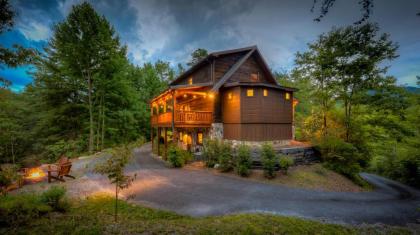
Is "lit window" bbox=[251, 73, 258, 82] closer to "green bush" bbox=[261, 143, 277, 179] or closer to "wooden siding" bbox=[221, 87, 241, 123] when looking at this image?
"wooden siding" bbox=[221, 87, 241, 123]

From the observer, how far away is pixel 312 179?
9094 mm

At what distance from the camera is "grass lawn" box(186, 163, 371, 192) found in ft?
27.8

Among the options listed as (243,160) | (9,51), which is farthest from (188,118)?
(9,51)

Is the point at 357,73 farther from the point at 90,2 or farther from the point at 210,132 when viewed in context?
the point at 90,2

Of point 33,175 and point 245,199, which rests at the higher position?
point 33,175

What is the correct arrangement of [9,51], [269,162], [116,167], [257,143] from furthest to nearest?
[257,143], [269,162], [9,51], [116,167]

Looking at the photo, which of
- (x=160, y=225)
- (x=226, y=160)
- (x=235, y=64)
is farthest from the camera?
(x=235, y=64)

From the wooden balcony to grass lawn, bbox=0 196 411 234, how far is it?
326 inches

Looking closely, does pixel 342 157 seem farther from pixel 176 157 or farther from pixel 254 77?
pixel 176 157

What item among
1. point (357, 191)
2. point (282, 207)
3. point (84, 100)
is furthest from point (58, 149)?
point (357, 191)

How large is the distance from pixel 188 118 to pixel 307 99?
537 inches

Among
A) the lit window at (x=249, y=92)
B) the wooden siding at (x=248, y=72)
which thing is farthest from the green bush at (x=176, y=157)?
the wooden siding at (x=248, y=72)

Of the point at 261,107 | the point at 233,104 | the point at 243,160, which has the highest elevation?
the point at 233,104

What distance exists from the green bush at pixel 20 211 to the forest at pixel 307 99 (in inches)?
226
